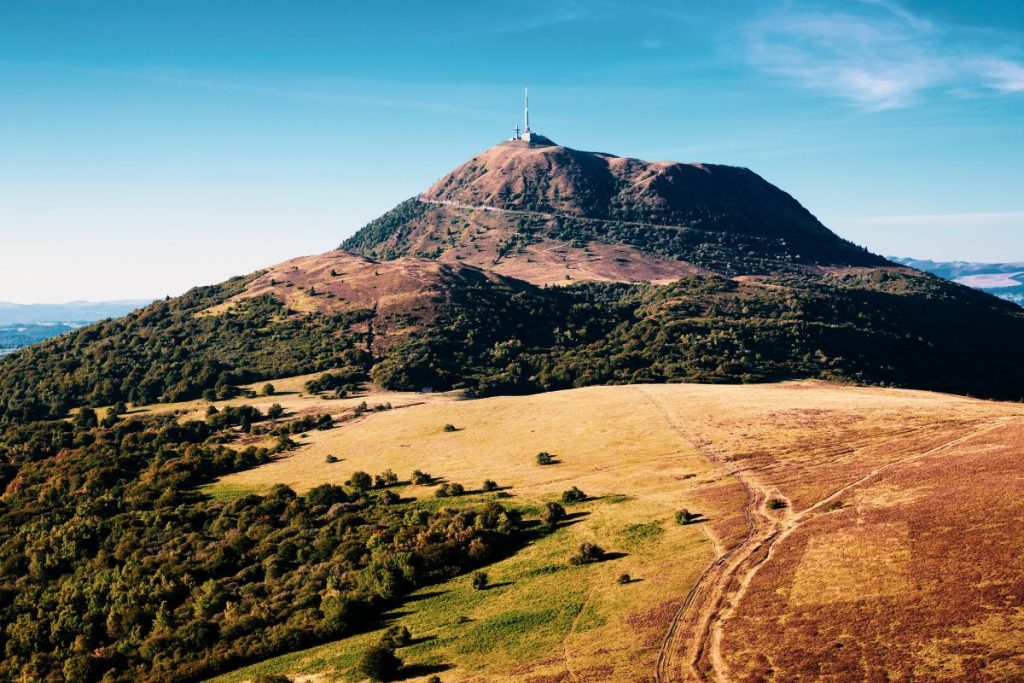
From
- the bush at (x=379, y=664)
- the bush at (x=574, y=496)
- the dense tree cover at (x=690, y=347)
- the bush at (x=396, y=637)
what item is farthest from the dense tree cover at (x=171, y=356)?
the bush at (x=379, y=664)

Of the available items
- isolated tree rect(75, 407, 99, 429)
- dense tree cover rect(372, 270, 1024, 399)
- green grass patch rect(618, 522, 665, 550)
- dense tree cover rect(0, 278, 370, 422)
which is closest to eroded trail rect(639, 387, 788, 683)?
green grass patch rect(618, 522, 665, 550)

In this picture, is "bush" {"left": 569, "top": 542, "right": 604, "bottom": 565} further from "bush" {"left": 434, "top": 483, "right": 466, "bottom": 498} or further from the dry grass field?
"bush" {"left": 434, "top": 483, "right": 466, "bottom": 498}

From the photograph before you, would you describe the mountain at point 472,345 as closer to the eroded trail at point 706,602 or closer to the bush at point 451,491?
the bush at point 451,491

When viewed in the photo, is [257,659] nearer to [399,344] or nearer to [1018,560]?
[1018,560]

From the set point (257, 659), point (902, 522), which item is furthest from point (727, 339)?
point (257, 659)

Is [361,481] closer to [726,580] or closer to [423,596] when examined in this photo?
[423,596]

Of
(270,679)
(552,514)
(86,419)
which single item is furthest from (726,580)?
(86,419)
